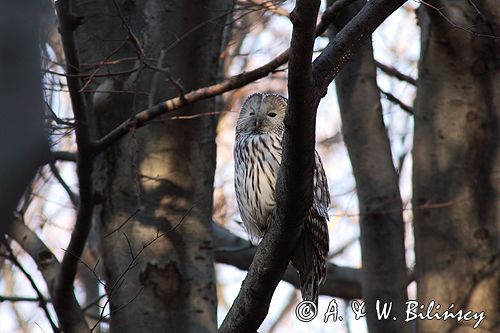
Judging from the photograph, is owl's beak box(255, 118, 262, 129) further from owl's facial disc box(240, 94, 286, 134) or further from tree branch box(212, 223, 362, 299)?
tree branch box(212, 223, 362, 299)

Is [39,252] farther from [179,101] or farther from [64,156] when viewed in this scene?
[179,101]

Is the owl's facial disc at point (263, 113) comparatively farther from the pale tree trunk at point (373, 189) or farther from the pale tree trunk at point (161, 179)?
the pale tree trunk at point (373, 189)

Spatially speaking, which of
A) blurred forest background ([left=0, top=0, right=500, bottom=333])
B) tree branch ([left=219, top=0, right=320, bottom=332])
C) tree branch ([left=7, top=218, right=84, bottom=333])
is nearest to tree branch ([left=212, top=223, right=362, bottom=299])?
blurred forest background ([left=0, top=0, right=500, bottom=333])

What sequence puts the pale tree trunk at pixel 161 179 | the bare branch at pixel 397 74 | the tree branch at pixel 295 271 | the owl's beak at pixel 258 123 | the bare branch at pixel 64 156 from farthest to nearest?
the bare branch at pixel 397 74
the tree branch at pixel 295 271
the owl's beak at pixel 258 123
the bare branch at pixel 64 156
the pale tree trunk at pixel 161 179

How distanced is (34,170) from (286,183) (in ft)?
5.74

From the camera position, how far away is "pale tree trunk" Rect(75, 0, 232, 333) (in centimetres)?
507

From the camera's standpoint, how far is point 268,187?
17.9 ft

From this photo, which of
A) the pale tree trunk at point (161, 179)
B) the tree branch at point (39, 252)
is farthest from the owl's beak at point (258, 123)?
the tree branch at point (39, 252)

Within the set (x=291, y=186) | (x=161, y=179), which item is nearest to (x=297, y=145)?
(x=291, y=186)

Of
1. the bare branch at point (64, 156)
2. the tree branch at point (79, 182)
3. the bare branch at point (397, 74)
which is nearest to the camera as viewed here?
the tree branch at point (79, 182)

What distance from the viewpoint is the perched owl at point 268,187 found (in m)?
5.20

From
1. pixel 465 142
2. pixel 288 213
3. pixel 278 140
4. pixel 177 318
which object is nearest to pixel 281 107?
pixel 278 140

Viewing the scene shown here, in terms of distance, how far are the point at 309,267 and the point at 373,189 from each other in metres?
1.10

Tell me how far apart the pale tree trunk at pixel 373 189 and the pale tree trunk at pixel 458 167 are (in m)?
0.19
